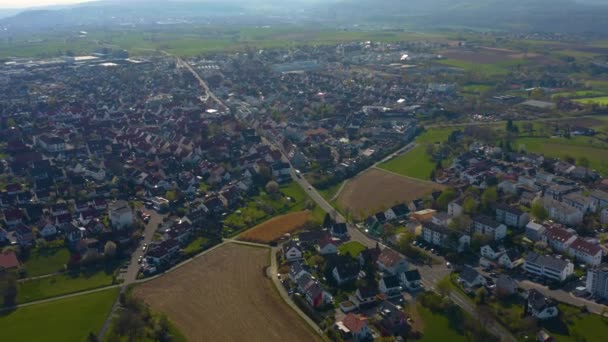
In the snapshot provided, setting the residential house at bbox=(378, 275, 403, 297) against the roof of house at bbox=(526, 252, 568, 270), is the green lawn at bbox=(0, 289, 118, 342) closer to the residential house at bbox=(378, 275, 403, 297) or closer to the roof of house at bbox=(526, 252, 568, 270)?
the residential house at bbox=(378, 275, 403, 297)

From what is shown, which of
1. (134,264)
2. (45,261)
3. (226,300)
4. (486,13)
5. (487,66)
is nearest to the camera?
(226,300)

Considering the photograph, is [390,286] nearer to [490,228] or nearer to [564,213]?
[490,228]

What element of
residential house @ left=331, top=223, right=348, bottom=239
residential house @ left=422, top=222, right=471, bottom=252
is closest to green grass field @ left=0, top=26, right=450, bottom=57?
residential house @ left=331, top=223, right=348, bottom=239

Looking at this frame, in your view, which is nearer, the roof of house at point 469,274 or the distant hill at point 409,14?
the roof of house at point 469,274

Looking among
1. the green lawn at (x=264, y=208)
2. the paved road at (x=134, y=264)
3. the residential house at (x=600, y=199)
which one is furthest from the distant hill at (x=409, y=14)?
the paved road at (x=134, y=264)

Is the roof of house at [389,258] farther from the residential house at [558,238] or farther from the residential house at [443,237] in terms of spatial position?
the residential house at [558,238]

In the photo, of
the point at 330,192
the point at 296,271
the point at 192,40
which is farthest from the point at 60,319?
the point at 192,40

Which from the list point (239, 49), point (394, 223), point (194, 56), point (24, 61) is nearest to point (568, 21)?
point (239, 49)
